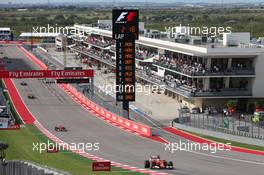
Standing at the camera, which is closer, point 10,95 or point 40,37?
point 10,95

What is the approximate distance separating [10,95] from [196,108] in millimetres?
23895

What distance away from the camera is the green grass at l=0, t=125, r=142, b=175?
36.4 meters

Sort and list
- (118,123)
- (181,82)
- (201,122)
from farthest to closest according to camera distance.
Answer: (181,82)
(118,123)
(201,122)

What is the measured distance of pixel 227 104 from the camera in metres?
61.3

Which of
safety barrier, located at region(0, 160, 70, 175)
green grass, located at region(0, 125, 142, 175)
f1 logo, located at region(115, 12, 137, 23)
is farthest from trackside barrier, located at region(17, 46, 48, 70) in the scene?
safety barrier, located at region(0, 160, 70, 175)

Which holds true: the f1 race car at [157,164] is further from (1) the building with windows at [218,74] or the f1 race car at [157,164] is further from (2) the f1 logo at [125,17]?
(1) the building with windows at [218,74]

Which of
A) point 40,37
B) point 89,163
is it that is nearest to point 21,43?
point 40,37

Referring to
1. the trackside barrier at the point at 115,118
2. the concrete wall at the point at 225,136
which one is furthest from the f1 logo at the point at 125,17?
the concrete wall at the point at 225,136

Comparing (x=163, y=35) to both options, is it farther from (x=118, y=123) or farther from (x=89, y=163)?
(x=89, y=163)

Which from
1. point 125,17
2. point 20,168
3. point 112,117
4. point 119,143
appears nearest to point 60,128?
point 112,117

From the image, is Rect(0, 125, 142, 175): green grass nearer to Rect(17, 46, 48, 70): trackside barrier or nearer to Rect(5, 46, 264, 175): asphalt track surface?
Rect(5, 46, 264, 175): asphalt track surface

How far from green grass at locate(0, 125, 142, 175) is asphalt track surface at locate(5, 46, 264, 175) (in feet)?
6.23

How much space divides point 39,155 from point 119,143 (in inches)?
302

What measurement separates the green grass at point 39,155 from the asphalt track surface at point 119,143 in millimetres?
1900
